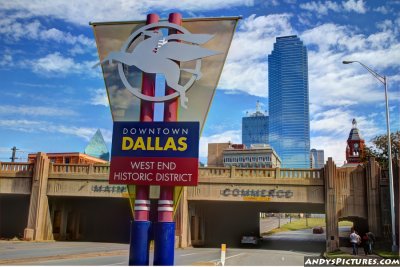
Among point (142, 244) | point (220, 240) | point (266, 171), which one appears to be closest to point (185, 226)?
point (266, 171)

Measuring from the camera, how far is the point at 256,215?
161ft

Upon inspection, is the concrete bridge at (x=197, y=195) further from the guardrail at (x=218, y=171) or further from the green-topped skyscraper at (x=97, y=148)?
the green-topped skyscraper at (x=97, y=148)

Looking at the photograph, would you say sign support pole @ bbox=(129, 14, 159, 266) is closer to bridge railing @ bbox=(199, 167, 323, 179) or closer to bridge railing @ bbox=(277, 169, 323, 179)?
bridge railing @ bbox=(199, 167, 323, 179)

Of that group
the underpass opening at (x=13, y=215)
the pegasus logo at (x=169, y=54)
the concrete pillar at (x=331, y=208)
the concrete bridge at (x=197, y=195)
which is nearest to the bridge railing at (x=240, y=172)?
the concrete bridge at (x=197, y=195)

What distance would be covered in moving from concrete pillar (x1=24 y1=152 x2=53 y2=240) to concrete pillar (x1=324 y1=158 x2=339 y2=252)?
77.5ft

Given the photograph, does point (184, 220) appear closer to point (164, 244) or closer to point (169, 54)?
point (164, 244)

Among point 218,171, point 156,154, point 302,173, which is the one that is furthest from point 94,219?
point 156,154

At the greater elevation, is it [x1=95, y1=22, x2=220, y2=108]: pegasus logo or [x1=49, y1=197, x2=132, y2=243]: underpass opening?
[x1=95, y1=22, x2=220, y2=108]: pegasus logo

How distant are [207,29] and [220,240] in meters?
35.6

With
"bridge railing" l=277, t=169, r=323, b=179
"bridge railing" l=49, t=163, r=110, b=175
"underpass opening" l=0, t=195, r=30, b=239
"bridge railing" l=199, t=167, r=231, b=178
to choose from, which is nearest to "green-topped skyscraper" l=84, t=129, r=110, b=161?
"underpass opening" l=0, t=195, r=30, b=239

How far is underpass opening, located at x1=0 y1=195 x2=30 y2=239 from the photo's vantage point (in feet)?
Result: 138

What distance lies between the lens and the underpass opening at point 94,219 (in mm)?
41469

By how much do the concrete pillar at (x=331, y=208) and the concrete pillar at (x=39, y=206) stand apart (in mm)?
23610

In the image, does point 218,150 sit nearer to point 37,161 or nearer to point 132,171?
point 37,161
